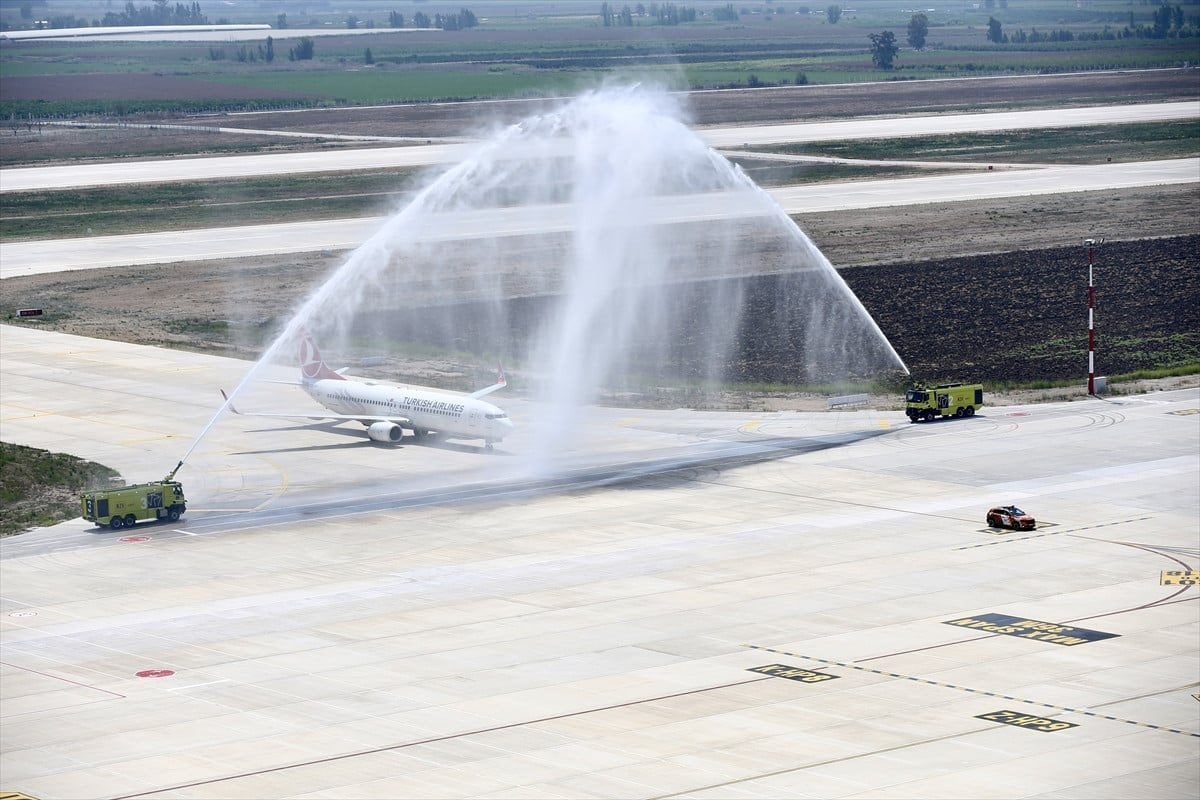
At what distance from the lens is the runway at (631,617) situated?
50.4m

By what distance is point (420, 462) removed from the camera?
93438mm

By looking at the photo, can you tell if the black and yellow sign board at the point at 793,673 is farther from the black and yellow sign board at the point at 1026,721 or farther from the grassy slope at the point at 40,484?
the grassy slope at the point at 40,484

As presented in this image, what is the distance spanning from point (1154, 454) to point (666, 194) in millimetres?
109726

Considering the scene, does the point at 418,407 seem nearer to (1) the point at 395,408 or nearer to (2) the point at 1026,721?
(1) the point at 395,408

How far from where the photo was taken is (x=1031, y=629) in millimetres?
62281

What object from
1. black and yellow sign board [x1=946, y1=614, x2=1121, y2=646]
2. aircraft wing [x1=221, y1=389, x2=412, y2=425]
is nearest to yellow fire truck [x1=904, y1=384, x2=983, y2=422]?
aircraft wing [x1=221, y1=389, x2=412, y2=425]

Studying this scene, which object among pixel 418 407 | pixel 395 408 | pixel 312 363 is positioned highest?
pixel 312 363

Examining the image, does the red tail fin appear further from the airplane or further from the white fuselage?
the white fuselage

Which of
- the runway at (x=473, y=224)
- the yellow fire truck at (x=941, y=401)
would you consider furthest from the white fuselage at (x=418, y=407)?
the runway at (x=473, y=224)

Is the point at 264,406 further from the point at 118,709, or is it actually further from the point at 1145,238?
the point at 1145,238

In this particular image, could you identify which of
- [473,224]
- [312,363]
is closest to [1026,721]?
[312,363]

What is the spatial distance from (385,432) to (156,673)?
38.4 m

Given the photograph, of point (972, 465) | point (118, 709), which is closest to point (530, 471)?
point (972, 465)

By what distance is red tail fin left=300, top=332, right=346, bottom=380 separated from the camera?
102375 mm
